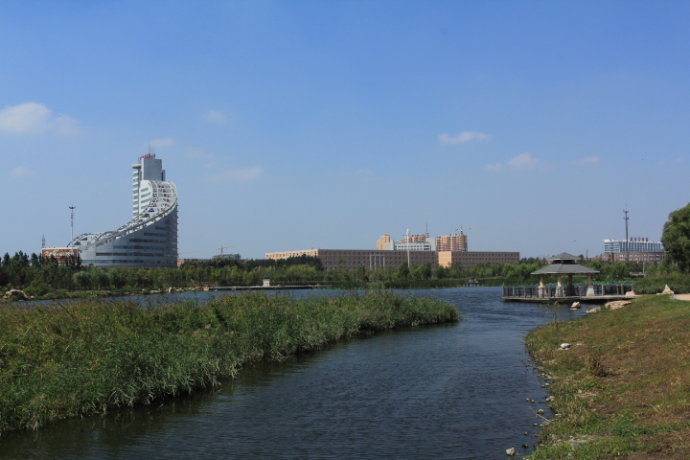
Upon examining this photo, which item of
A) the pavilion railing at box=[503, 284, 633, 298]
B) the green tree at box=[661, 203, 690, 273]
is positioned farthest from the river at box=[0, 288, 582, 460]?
the green tree at box=[661, 203, 690, 273]

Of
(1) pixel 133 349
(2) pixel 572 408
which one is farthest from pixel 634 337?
(1) pixel 133 349

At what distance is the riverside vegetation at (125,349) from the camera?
47.7 ft

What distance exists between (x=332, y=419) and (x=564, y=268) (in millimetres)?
44668

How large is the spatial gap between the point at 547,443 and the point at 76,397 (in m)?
10.7

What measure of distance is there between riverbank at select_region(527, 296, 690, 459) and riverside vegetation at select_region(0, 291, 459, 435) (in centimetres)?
1008

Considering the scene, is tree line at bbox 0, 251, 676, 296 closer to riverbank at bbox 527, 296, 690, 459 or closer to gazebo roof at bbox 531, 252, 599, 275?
gazebo roof at bbox 531, 252, 599, 275

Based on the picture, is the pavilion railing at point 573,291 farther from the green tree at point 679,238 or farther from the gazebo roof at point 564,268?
the green tree at point 679,238

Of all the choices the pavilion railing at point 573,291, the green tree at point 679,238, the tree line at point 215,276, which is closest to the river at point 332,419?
the tree line at point 215,276

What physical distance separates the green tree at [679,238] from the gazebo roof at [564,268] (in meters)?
12.1

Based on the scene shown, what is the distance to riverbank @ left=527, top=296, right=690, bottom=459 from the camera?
381 inches

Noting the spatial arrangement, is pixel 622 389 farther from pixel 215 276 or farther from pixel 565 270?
pixel 215 276

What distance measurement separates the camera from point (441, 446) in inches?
474

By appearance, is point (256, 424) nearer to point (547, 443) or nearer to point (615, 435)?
point (547, 443)

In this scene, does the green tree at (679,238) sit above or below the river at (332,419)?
above
